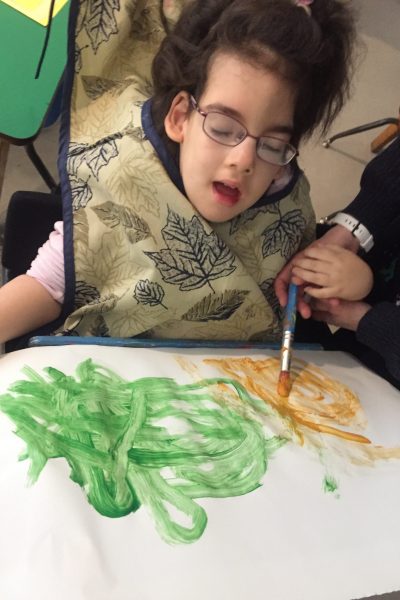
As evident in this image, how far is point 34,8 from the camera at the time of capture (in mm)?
1024

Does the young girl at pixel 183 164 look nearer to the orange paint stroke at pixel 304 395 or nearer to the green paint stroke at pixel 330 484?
the orange paint stroke at pixel 304 395

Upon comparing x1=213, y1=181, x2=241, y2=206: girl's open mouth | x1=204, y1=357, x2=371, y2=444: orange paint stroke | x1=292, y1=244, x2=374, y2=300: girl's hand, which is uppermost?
x1=213, y1=181, x2=241, y2=206: girl's open mouth

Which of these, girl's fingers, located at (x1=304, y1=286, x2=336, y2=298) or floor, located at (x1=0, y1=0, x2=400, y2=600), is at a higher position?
floor, located at (x1=0, y1=0, x2=400, y2=600)

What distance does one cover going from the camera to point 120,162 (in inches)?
27.0

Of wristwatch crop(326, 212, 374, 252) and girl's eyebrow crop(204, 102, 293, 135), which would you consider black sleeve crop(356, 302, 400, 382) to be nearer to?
wristwatch crop(326, 212, 374, 252)

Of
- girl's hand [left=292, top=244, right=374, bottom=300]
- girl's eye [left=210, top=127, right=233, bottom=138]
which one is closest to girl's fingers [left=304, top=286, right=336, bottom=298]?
girl's hand [left=292, top=244, right=374, bottom=300]

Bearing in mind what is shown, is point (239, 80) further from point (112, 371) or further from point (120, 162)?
point (112, 371)

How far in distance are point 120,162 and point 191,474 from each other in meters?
0.40

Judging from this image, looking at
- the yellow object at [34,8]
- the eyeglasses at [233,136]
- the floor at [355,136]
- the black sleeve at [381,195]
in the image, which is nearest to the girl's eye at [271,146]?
the eyeglasses at [233,136]

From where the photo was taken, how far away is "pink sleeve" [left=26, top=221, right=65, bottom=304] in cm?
67

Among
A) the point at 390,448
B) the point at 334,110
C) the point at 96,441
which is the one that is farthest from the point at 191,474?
the point at 334,110

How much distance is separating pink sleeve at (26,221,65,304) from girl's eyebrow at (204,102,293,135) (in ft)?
0.82

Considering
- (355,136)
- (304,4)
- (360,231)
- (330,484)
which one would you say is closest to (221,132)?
(304,4)

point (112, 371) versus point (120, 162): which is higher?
point (120, 162)
